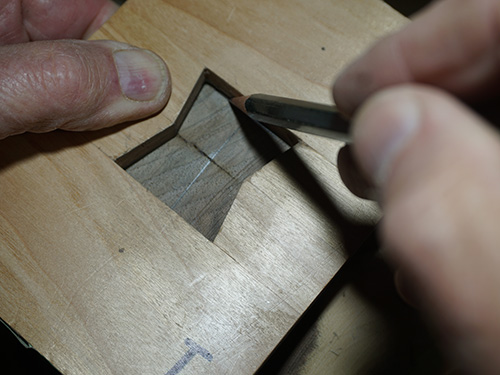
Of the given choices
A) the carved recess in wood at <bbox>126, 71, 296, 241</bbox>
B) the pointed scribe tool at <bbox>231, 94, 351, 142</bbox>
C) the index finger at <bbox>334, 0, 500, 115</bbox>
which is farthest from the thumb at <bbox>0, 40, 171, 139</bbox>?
the index finger at <bbox>334, 0, 500, 115</bbox>

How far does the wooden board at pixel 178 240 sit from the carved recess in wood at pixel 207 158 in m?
A: 0.10

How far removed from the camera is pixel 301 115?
637mm

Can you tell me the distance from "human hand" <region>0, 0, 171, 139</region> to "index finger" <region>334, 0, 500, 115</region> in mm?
438

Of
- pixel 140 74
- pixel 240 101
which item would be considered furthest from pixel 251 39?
pixel 140 74

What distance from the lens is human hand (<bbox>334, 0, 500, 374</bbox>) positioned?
1.22 ft

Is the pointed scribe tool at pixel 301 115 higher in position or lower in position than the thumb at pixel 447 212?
lower

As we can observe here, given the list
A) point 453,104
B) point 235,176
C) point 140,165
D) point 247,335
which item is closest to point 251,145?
point 235,176

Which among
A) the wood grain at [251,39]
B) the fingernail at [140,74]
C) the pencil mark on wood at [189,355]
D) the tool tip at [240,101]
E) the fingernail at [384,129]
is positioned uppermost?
the fingernail at [384,129]

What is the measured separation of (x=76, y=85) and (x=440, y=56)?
66cm

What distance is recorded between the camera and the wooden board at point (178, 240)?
70 centimetres

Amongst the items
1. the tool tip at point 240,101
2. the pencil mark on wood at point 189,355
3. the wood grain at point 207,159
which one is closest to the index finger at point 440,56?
the tool tip at point 240,101

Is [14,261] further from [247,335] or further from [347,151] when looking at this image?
[347,151]

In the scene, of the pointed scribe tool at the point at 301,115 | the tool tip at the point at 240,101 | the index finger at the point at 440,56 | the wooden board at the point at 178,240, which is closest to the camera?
the index finger at the point at 440,56

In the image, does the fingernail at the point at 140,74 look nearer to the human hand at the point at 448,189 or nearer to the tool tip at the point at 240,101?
the tool tip at the point at 240,101
